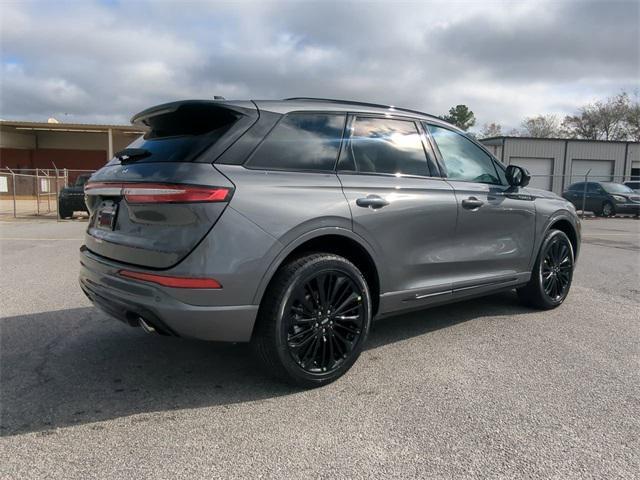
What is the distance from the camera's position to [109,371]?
11.7ft

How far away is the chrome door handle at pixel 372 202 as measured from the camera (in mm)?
3457

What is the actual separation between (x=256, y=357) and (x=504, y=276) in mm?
2556

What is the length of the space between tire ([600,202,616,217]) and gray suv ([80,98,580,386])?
1977 centimetres

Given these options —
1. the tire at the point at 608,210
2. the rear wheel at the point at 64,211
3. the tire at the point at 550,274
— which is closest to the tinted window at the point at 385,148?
the tire at the point at 550,274

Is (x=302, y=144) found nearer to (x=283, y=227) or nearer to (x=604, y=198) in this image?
(x=283, y=227)

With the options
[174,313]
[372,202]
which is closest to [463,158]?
[372,202]

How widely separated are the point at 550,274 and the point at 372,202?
107 inches

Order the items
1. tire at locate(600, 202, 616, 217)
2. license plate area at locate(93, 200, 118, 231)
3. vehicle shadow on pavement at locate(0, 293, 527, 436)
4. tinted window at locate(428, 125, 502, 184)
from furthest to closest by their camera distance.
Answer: tire at locate(600, 202, 616, 217) < tinted window at locate(428, 125, 502, 184) < license plate area at locate(93, 200, 118, 231) < vehicle shadow on pavement at locate(0, 293, 527, 436)

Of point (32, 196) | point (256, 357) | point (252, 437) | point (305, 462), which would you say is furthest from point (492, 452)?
point (32, 196)

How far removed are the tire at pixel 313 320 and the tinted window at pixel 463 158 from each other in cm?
150

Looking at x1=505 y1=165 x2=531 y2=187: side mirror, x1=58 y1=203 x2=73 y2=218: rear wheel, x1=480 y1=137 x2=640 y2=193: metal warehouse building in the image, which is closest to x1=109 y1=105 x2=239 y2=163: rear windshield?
x1=505 y1=165 x2=531 y2=187: side mirror

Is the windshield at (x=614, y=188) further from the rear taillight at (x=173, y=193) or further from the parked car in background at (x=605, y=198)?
the rear taillight at (x=173, y=193)

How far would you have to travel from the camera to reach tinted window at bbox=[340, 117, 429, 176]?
3654 millimetres

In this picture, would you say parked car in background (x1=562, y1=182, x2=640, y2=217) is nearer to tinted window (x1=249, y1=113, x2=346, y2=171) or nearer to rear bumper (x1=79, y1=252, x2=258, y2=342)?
tinted window (x1=249, y1=113, x2=346, y2=171)
